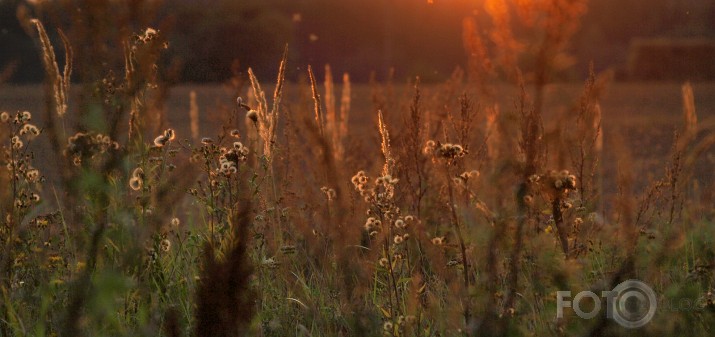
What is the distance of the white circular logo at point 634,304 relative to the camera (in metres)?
2.68

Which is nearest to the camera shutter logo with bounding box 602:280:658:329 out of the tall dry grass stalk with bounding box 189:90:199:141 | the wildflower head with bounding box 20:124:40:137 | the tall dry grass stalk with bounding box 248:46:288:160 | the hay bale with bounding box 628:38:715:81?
the tall dry grass stalk with bounding box 248:46:288:160

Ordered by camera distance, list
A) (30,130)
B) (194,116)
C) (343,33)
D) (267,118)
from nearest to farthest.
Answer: (267,118)
(30,130)
(194,116)
(343,33)

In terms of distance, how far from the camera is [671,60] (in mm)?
30469

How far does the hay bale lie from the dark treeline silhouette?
6.75ft

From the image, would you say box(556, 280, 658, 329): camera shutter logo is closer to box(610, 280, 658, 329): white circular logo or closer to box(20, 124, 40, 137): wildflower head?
box(610, 280, 658, 329): white circular logo

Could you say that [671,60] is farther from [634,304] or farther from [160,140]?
[160,140]

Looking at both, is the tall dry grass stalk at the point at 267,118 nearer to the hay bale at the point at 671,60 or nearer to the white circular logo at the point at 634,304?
the white circular logo at the point at 634,304

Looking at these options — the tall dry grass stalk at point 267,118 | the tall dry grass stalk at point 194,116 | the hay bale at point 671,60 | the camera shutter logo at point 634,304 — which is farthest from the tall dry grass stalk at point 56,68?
the hay bale at point 671,60

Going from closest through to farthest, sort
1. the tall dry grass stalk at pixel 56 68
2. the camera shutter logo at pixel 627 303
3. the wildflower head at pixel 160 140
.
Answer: the camera shutter logo at pixel 627 303, the tall dry grass stalk at pixel 56 68, the wildflower head at pixel 160 140

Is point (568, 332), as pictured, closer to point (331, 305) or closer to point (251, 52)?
point (331, 305)

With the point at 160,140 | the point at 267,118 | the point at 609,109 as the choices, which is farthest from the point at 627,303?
the point at 609,109

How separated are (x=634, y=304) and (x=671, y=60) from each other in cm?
2956

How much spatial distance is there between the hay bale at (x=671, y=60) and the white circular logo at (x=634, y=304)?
28178mm

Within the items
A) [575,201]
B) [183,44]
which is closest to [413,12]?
[183,44]
